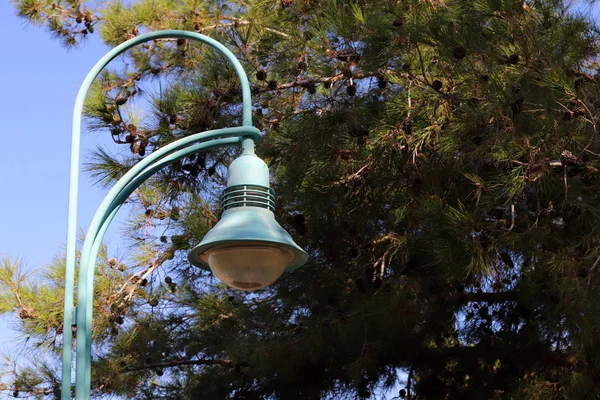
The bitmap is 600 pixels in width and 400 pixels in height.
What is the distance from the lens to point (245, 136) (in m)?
3.11

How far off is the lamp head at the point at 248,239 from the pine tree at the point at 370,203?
4.58 feet

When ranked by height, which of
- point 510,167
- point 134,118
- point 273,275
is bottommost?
point 273,275

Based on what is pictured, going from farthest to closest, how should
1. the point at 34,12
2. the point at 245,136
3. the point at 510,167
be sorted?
the point at 34,12 → the point at 510,167 → the point at 245,136

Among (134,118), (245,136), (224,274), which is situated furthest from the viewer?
(134,118)

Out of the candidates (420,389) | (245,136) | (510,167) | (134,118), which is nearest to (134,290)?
(134,118)

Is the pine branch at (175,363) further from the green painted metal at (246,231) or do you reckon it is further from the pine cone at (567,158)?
the green painted metal at (246,231)

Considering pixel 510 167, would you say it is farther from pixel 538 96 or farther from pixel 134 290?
pixel 134 290

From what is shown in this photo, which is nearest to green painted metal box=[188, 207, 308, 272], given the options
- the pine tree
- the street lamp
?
the street lamp

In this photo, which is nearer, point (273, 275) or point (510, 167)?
point (273, 275)

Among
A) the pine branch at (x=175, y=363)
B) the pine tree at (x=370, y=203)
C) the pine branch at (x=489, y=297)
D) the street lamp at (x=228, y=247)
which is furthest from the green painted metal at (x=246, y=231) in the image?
the pine branch at (x=175, y=363)

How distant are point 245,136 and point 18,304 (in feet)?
8.88

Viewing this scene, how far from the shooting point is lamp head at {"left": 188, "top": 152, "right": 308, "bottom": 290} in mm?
2742

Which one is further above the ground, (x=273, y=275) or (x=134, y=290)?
(x=134, y=290)

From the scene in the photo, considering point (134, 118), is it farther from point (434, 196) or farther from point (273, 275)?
point (273, 275)
